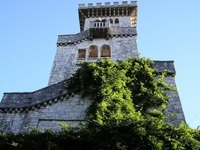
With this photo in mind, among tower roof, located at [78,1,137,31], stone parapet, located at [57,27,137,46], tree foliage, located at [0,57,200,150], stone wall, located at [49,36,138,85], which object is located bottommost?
tree foliage, located at [0,57,200,150]

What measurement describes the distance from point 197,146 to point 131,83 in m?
6.39

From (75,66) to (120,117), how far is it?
15091 mm

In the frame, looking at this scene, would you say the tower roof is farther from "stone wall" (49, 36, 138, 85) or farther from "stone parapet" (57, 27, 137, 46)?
"stone wall" (49, 36, 138, 85)

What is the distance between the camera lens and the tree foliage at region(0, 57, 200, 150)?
47.5 feet

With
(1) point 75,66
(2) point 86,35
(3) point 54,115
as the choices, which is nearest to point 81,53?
(2) point 86,35

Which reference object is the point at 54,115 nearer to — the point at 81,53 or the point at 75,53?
the point at 75,53

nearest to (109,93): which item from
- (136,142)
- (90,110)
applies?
(90,110)

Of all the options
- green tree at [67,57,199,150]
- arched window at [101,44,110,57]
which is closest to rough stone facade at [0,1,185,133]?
arched window at [101,44,110,57]

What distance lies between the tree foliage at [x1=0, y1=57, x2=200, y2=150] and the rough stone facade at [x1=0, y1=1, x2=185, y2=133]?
778 millimetres

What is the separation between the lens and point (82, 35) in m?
33.8

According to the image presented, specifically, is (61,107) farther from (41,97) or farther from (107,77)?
(107,77)

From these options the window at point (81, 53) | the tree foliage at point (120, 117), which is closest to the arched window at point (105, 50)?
the window at point (81, 53)

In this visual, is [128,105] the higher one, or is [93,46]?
[93,46]

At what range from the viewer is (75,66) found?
30.7 meters
